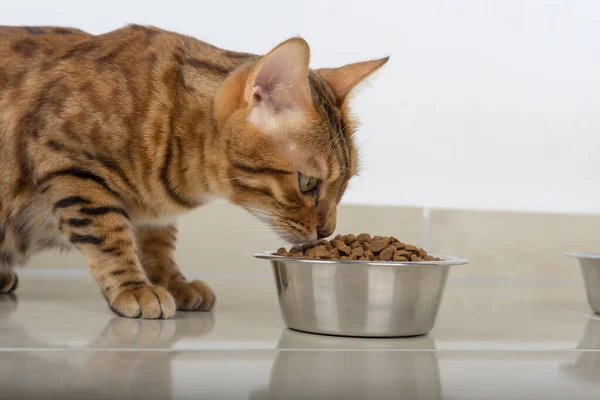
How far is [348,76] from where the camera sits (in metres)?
1.70

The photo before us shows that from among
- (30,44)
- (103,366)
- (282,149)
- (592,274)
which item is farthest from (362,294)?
(30,44)

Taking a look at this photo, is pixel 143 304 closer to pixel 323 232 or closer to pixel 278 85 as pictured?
pixel 323 232

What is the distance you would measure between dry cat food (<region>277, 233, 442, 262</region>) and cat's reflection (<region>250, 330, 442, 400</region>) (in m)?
0.14

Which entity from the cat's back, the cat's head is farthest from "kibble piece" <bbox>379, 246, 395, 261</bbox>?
the cat's back

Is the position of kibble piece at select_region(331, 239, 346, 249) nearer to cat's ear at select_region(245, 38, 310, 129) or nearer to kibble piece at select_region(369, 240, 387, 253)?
kibble piece at select_region(369, 240, 387, 253)

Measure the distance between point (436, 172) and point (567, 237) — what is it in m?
0.51

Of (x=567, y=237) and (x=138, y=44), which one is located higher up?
(x=138, y=44)

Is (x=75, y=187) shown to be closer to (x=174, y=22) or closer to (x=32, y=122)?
(x=32, y=122)

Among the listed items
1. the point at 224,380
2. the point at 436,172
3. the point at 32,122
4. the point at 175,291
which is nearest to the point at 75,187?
the point at 32,122

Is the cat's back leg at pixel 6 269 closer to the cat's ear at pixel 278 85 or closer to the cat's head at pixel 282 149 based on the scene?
the cat's head at pixel 282 149

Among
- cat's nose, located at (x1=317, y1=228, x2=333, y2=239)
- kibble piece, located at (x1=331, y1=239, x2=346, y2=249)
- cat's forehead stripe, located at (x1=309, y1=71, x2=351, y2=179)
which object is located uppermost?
cat's forehead stripe, located at (x1=309, y1=71, x2=351, y2=179)

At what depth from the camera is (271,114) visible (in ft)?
4.88

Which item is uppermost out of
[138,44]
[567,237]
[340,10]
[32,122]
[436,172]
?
[340,10]

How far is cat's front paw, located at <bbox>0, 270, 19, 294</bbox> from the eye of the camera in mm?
1865
